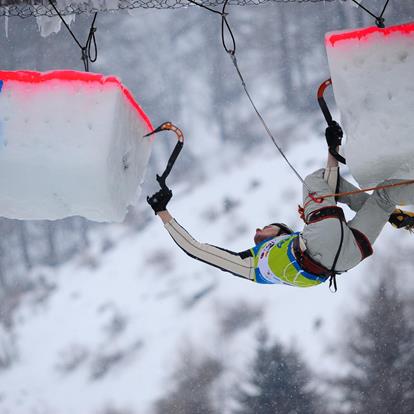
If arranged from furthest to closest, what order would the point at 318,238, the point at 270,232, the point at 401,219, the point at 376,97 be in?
the point at 270,232 → the point at 401,219 → the point at 318,238 → the point at 376,97

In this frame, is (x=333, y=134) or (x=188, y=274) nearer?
(x=333, y=134)

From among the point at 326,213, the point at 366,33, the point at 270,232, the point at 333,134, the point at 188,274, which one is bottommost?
the point at 326,213

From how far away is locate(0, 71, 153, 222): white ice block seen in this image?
2535mm

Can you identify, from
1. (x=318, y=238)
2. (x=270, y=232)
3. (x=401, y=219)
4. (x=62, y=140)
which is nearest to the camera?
(x=62, y=140)

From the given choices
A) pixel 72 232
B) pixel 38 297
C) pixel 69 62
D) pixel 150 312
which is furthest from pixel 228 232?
pixel 69 62

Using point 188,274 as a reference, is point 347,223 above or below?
below

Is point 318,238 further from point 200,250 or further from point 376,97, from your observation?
point 376,97

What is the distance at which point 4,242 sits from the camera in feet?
31.8

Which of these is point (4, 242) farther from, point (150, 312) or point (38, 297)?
point (150, 312)

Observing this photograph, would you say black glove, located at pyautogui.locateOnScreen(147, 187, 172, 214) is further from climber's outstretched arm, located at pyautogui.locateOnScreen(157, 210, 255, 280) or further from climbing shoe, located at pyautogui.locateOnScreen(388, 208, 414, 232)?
climbing shoe, located at pyautogui.locateOnScreen(388, 208, 414, 232)

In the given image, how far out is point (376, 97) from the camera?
238 cm

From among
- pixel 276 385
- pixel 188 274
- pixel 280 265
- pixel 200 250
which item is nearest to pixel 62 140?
pixel 200 250

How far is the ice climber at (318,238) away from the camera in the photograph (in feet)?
9.09

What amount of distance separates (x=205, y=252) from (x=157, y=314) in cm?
834
